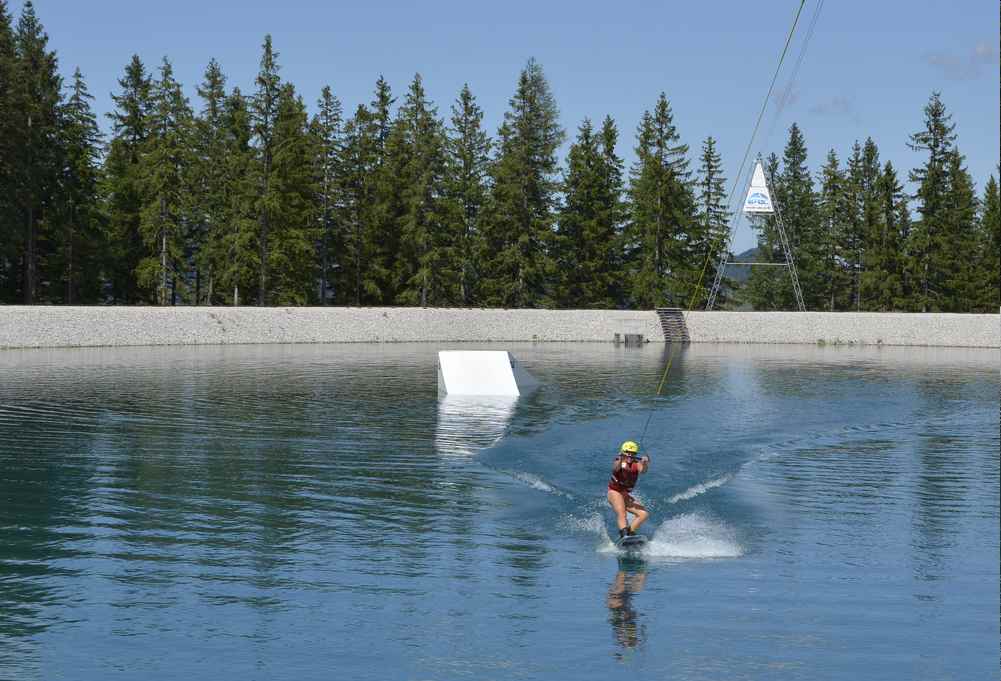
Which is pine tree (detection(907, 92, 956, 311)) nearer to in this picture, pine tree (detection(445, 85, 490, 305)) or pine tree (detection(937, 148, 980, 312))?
pine tree (detection(937, 148, 980, 312))

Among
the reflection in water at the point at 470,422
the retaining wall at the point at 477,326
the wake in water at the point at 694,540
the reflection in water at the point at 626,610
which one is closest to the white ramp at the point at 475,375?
the reflection in water at the point at 470,422

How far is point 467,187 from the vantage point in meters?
82.9

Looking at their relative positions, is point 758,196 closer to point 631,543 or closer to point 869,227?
point 869,227

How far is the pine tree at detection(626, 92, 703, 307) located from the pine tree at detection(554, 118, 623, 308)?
2003 mm

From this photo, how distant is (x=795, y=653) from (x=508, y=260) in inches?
2854

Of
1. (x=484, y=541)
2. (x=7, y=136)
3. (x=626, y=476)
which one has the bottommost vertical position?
(x=484, y=541)

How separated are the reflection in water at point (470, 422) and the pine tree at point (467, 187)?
5056cm

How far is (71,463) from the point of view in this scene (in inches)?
779

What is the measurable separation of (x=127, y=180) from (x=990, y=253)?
229 ft

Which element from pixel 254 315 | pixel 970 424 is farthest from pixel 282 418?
pixel 254 315

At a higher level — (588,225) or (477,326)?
(588,225)

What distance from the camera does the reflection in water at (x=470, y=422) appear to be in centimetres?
2258

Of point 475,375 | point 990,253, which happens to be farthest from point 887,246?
point 475,375

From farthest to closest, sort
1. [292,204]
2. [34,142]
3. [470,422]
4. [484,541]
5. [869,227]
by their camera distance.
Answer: [869,227] < [292,204] < [34,142] < [470,422] < [484,541]
